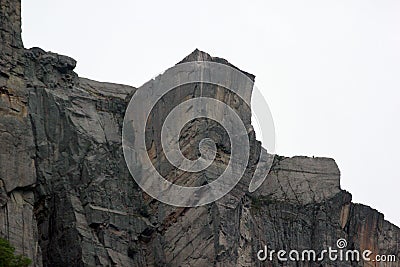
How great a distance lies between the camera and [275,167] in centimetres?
10169

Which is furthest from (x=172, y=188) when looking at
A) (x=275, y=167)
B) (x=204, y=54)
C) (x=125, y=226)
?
(x=275, y=167)

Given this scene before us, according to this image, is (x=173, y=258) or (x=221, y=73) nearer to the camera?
(x=173, y=258)

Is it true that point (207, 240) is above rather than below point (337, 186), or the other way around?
below

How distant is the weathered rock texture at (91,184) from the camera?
8188 centimetres

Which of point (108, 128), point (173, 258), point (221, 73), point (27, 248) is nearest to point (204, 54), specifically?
point (221, 73)

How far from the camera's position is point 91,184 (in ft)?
283

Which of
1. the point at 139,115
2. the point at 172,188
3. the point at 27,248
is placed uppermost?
the point at 139,115

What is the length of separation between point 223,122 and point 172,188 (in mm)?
5852

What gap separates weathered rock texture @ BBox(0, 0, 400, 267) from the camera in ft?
269

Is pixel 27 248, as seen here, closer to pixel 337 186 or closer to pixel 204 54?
pixel 204 54

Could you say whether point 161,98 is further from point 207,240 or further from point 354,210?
point 354,210

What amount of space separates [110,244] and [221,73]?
1444 cm

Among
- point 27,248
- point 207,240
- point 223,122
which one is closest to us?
point 27,248

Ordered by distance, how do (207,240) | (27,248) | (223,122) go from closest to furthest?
(27,248) < (207,240) < (223,122)
